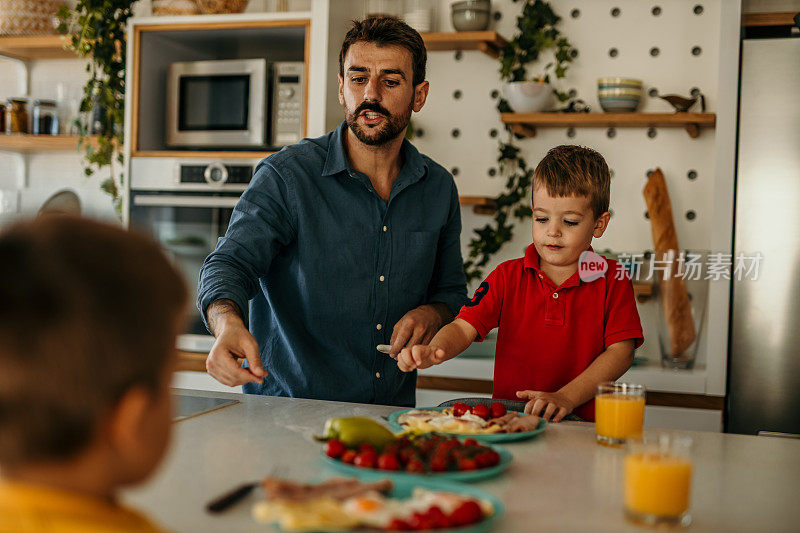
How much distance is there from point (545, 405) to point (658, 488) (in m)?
0.60

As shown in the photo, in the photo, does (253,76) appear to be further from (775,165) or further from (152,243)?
(152,243)

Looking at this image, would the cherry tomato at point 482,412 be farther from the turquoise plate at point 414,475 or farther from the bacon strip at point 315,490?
the bacon strip at point 315,490

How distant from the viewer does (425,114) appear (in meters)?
3.36

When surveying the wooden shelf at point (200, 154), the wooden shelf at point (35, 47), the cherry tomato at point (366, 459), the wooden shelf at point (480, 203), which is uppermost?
the wooden shelf at point (35, 47)

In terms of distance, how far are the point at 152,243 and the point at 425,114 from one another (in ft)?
9.09

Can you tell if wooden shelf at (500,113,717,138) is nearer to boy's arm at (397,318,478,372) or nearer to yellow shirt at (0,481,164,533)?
boy's arm at (397,318,478,372)

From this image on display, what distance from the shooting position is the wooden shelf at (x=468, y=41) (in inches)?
119

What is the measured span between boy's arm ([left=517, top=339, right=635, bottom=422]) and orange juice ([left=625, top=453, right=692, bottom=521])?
1.79 ft

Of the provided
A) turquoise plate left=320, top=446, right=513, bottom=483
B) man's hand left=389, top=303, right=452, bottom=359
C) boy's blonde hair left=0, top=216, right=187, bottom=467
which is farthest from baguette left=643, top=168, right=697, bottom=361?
boy's blonde hair left=0, top=216, right=187, bottom=467

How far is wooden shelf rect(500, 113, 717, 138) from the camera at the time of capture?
285 centimetres

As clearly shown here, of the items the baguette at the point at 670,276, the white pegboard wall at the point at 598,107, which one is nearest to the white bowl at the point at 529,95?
the white pegboard wall at the point at 598,107

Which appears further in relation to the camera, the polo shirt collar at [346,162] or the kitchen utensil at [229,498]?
the polo shirt collar at [346,162]

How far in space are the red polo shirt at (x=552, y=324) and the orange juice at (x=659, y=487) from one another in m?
0.83

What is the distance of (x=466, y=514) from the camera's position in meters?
0.81
